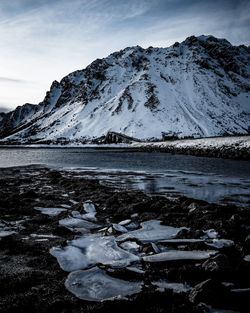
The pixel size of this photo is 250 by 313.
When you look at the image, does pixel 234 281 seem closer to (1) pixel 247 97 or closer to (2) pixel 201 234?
(2) pixel 201 234

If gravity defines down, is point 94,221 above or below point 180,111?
below

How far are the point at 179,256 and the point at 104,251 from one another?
1.71 metres

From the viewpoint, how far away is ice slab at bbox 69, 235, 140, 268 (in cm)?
646

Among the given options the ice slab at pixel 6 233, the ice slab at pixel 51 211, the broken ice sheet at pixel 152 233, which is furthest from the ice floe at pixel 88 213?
the ice slab at pixel 6 233

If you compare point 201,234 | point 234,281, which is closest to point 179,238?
point 201,234

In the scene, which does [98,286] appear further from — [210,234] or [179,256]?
[210,234]

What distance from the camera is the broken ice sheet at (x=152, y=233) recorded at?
26.0ft

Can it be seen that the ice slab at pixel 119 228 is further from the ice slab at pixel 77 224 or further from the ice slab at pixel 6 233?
the ice slab at pixel 6 233

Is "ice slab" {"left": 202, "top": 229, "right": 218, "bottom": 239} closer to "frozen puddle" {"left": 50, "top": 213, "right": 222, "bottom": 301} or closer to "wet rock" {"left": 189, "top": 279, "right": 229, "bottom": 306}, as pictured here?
"frozen puddle" {"left": 50, "top": 213, "right": 222, "bottom": 301}

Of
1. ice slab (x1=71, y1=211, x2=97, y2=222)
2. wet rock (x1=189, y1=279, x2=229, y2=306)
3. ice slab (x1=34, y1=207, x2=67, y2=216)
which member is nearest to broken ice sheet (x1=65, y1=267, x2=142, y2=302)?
wet rock (x1=189, y1=279, x2=229, y2=306)

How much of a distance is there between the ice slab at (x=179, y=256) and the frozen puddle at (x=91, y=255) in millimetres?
334

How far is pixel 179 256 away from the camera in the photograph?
20.7 feet

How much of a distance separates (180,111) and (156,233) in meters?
163

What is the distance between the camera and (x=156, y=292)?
5031 millimetres
